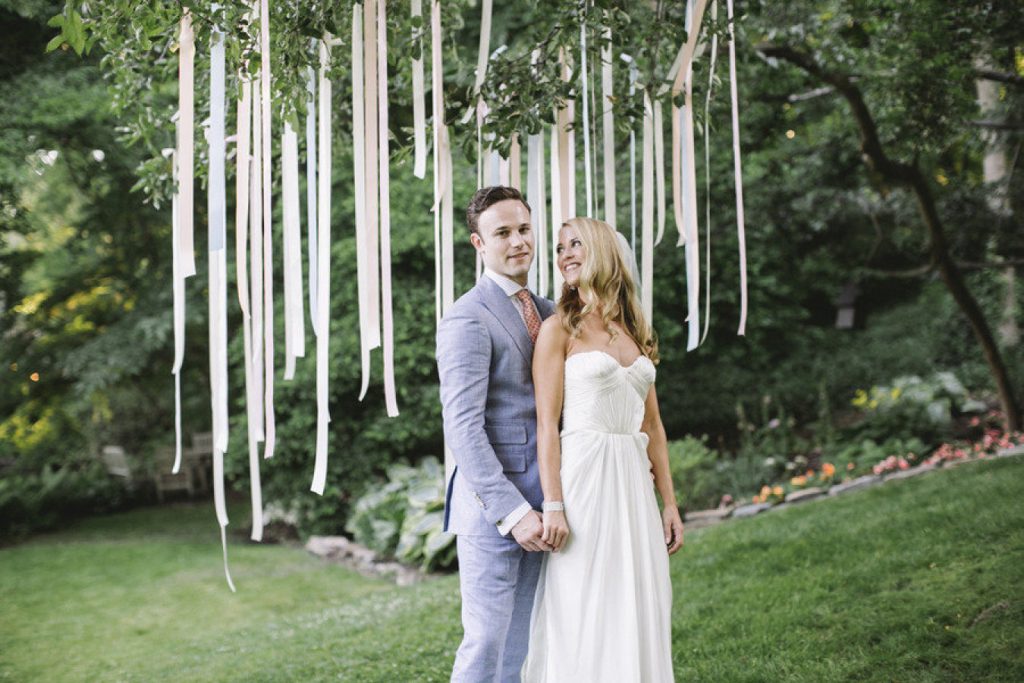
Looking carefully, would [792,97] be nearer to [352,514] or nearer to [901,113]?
[901,113]

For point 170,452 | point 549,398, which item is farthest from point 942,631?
point 170,452

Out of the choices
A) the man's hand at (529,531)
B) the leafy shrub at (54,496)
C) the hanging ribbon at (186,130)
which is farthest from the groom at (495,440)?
the leafy shrub at (54,496)

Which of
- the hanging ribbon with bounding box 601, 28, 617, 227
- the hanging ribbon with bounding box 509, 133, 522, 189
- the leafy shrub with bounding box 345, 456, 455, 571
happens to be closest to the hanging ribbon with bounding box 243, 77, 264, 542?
the hanging ribbon with bounding box 509, 133, 522, 189

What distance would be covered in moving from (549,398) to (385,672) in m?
2.20

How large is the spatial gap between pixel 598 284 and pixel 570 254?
0.13 meters

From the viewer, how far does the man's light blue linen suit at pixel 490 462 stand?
2255 millimetres

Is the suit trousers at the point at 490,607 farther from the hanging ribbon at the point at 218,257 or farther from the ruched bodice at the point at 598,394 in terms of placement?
the hanging ribbon at the point at 218,257

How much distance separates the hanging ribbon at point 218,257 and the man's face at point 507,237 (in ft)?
2.24

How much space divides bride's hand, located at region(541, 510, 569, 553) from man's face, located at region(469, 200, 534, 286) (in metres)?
0.64

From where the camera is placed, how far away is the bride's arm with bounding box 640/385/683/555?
2.61 metres

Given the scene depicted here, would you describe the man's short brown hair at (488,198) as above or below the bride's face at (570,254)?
above

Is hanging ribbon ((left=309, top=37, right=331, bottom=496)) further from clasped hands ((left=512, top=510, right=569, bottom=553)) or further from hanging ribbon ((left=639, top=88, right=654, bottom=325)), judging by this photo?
hanging ribbon ((left=639, top=88, right=654, bottom=325))

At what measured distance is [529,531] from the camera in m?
2.25

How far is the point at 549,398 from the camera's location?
2311 millimetres
